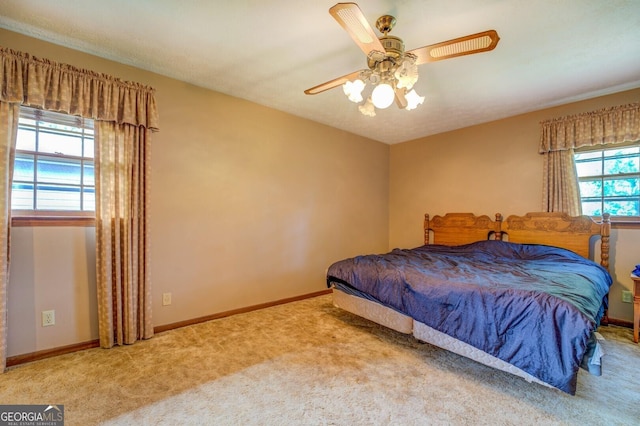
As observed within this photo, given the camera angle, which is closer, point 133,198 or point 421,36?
point 421,36

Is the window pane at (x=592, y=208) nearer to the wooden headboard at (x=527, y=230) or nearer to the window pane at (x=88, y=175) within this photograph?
the wooden headboard at (x=527, y=230)

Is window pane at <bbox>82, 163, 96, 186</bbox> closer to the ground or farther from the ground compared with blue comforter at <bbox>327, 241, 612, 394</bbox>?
farther from the ground

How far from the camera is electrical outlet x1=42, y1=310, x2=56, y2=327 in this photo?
2244 millimetres

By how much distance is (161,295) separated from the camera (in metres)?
2.78

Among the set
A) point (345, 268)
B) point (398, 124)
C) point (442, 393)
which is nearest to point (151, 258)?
point (345, 268)

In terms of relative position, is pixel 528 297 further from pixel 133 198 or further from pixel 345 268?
pixel 133 198

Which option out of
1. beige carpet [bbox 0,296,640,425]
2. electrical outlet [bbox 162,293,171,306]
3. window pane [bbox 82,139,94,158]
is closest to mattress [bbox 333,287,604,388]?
beige carpet [bbox 0,296,640,425]

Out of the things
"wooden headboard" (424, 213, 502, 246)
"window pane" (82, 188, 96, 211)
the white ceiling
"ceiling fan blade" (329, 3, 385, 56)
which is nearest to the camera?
"ceiling fan blade" (329, 3, 385, 56)

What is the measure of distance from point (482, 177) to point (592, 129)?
1.23 meters

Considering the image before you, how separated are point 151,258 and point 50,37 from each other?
1.95m

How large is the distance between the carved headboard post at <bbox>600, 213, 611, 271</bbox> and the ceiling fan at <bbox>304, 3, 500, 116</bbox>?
2665mm

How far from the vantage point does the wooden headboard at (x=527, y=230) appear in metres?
3.12

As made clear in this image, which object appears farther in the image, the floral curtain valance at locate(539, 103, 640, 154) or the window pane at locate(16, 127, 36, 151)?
the floral curtain valance at locate(539, 103, 640, 154)

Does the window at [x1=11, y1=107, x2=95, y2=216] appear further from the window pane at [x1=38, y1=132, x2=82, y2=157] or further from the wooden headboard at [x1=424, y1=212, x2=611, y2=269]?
the wooden headboard at [x1=424, y1=212, x2=611, y2=269]
